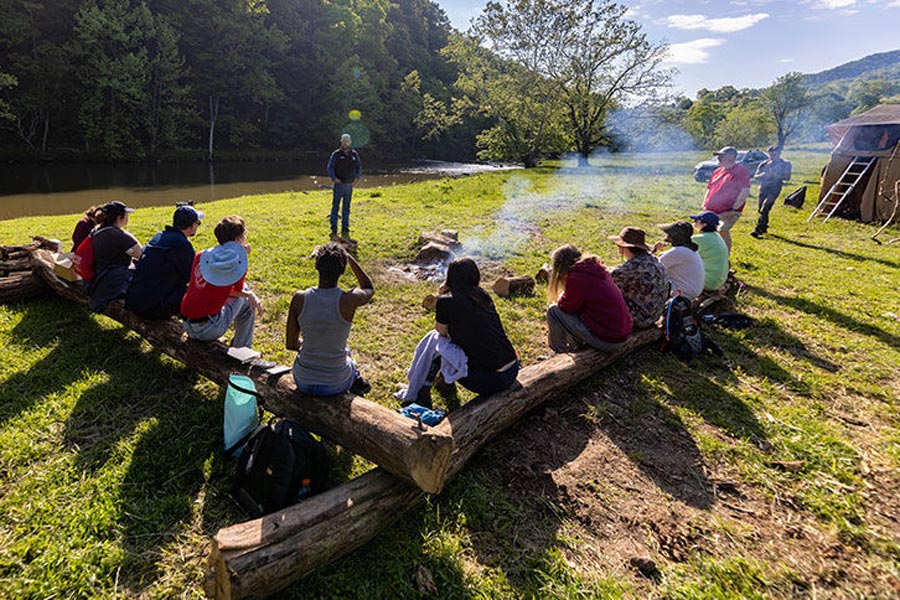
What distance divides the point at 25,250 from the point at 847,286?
13.0 metres

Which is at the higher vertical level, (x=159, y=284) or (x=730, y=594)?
(x=159, y=284)

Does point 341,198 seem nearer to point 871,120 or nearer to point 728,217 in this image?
point 728,217

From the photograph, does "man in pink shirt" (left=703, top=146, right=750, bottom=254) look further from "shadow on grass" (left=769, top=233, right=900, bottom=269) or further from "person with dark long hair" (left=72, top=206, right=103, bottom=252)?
"person with dark long hair" (left=72, top=206, right=103, bottom=252)

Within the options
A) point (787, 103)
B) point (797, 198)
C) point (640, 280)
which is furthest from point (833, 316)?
point (787, 103)

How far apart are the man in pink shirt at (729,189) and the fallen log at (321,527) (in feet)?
20.7

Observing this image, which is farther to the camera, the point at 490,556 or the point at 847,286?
the point at 847,286

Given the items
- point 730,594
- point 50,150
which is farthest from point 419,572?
point 50,150

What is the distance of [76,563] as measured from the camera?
245 centimetres

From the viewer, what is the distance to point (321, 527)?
7.84 feet

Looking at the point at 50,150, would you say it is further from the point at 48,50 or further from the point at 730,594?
the point at 730,594

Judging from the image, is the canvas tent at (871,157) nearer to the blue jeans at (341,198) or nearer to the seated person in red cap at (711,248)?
the seated person in red cap at (711,248)

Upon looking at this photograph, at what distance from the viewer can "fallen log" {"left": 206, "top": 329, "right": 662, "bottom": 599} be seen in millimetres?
2123

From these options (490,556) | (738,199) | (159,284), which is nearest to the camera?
(490,556)

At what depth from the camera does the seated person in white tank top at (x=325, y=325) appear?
320cm
